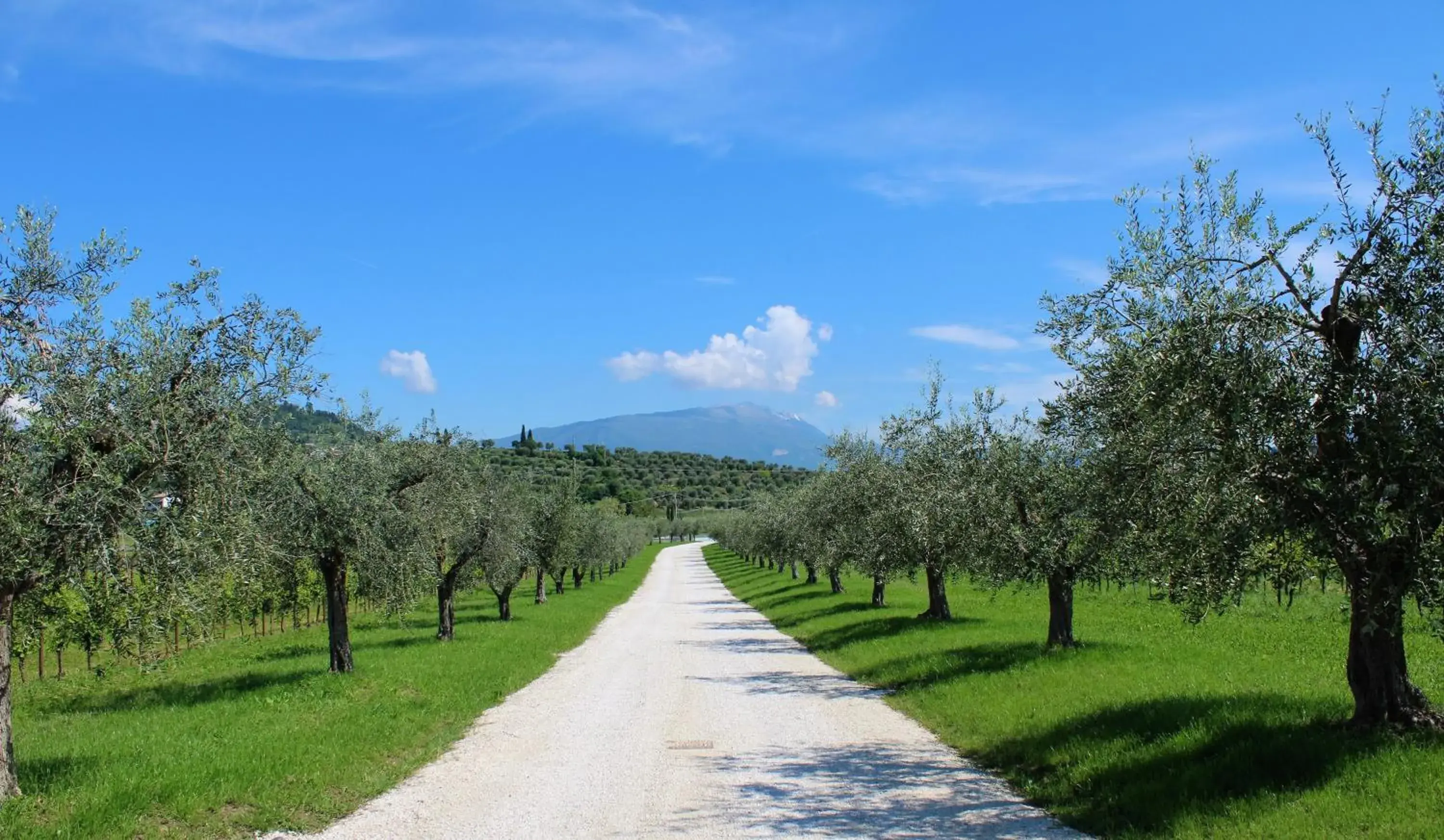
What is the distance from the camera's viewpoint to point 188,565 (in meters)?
10.3

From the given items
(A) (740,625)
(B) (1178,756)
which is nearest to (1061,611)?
(B) (1178,756)

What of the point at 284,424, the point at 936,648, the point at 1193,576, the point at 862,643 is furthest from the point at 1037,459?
the point at 284,424

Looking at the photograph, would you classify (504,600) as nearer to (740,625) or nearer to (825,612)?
(740,625)

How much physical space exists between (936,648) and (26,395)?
1849 centimetres

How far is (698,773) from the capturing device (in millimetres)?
12078

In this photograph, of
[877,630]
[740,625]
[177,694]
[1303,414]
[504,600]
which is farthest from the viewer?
[504,600]

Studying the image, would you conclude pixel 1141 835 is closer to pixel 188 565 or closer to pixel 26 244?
pixel 188 565

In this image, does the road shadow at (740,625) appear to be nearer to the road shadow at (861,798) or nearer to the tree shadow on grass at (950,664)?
the tree shadow on grass at (950,664)

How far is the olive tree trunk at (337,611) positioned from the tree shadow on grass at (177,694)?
2.02ft

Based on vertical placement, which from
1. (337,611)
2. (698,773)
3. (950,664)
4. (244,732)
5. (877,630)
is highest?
(337,611)

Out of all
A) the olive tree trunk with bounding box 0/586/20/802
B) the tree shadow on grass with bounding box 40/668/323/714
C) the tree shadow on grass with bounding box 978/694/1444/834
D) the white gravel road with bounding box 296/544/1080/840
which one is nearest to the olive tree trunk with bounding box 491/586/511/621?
the tree shadow on grass with bounding box 40/668/323/714

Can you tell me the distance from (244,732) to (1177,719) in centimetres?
1319

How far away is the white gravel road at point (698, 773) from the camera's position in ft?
31.6

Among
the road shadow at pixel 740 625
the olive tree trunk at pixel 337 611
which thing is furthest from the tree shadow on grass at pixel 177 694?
the road shadow at pixel 740 625
